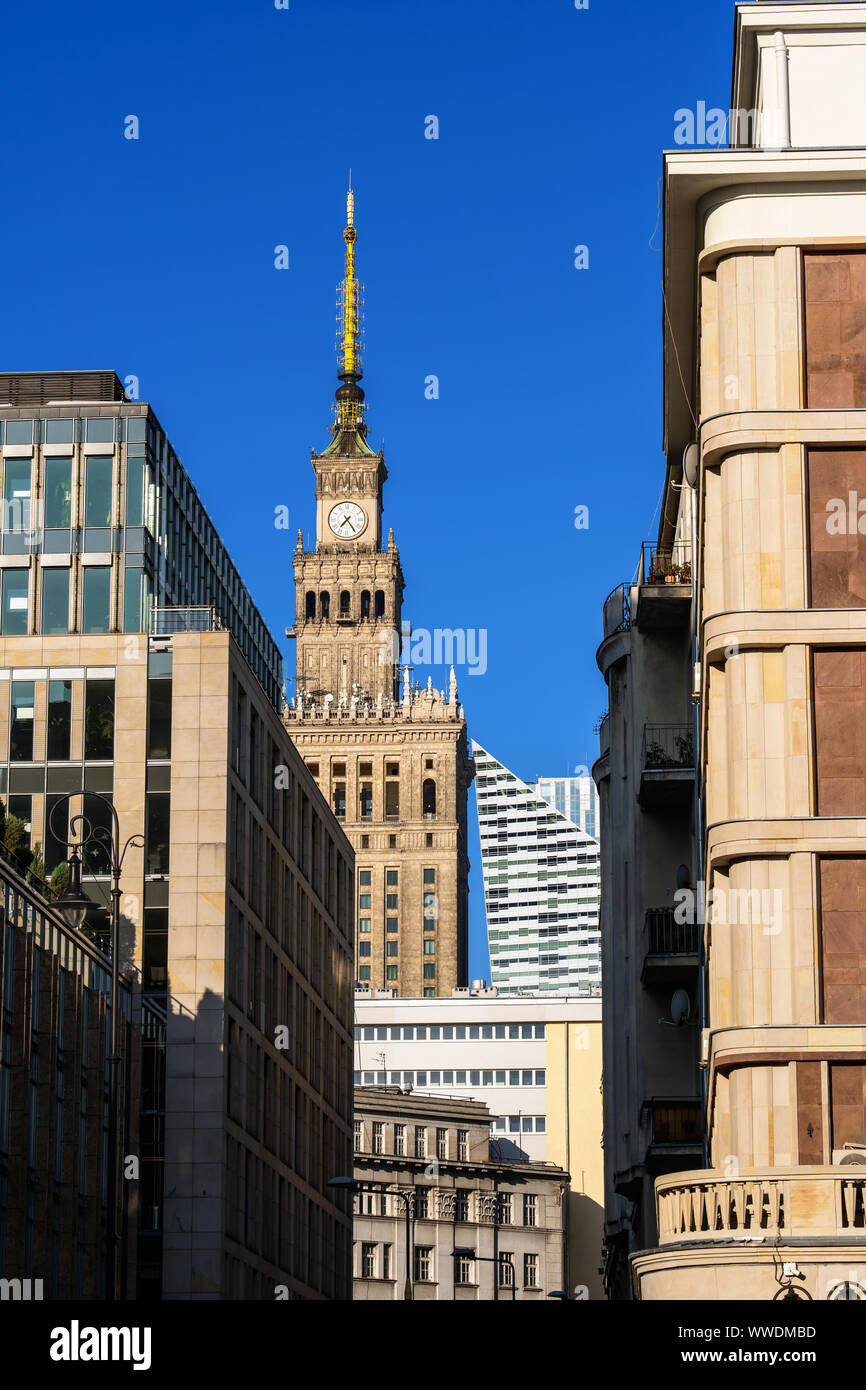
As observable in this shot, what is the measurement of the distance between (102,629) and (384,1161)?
276ft

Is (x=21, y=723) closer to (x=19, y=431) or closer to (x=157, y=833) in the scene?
(x=157, y=833)

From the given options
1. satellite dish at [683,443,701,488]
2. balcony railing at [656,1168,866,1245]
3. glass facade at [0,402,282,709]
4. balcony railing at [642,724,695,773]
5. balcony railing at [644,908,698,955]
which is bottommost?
balcony railing at [656,1168,866,1245]

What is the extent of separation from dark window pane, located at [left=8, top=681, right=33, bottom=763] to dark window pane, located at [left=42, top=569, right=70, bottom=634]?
11.1 feet

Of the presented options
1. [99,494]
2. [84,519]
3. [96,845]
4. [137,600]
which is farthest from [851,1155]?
[99,494]

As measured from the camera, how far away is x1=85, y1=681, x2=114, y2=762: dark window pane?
80.3 m

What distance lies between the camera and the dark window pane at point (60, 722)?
265ft

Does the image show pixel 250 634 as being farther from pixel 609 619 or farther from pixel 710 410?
Result: pixel 710 410

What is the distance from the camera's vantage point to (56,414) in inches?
3413

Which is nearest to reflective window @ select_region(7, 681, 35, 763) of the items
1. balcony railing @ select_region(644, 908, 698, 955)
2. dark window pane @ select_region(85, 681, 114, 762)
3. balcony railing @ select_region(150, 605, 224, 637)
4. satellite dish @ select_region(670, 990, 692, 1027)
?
dark window pane @ select_region(85, 681, 114, 762)

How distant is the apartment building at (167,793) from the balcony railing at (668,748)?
20.1 meters

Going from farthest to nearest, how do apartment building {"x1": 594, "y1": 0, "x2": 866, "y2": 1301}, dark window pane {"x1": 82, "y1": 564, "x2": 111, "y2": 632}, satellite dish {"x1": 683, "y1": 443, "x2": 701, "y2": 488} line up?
1. dark window pane {"x1": 82, "y1": 564, "x2": 111, "y2": 632}
2. satellite dish {"x1": 683, "y1": 443, "x2": 701, "y2": 488}
3. apartment building {"x1": 594, "y1": 0, "x2": 866, "y2": 1301}

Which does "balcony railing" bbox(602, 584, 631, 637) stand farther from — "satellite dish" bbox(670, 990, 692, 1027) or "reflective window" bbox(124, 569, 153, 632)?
"reflective window" bbox(124, 569, 153, 632)

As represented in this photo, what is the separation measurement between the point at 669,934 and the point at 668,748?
4.65 meters
